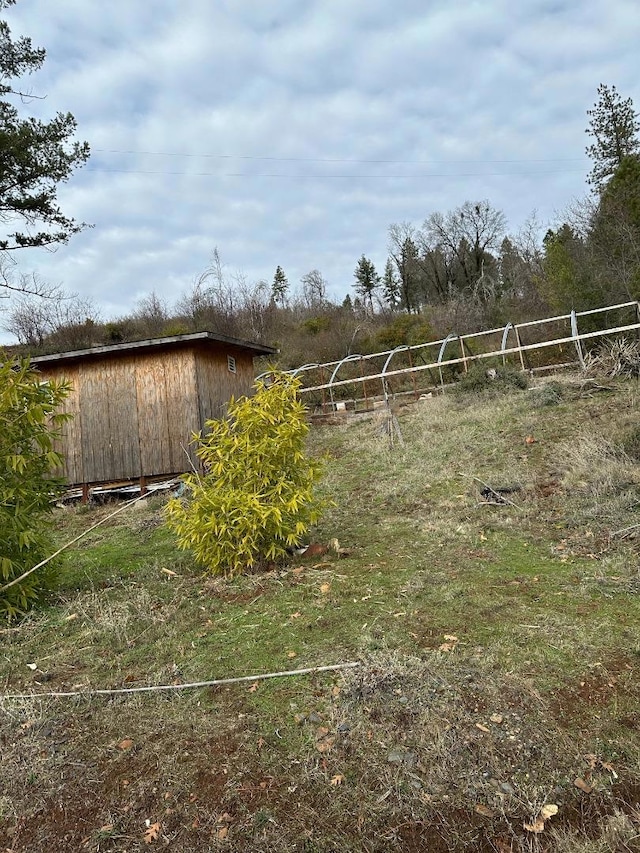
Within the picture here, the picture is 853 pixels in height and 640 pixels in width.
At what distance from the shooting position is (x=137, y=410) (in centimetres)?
1039

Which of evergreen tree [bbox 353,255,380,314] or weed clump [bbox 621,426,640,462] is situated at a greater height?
evergreen tree [bbox 353,255,380,314]

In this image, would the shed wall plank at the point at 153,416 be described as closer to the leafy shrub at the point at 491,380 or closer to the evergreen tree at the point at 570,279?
the leafy shrub at the point at 491,380

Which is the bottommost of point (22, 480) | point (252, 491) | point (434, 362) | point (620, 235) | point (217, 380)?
point (252, 491)

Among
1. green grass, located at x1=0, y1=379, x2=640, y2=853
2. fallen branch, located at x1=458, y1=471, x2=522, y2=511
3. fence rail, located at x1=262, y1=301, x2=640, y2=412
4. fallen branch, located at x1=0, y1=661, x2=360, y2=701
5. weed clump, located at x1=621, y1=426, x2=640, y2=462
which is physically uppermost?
fence rail, located at x1=262, y1=301, x2=640, y2=412

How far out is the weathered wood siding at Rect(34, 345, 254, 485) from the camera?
33.4ft

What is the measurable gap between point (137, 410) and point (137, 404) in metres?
0.12

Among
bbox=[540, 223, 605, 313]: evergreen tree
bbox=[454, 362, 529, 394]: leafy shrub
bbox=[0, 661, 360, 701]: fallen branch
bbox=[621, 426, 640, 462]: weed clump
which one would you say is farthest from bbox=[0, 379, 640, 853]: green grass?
bbox=[540, 223, 605, 313]: evergreen tree

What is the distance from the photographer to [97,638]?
3.73m

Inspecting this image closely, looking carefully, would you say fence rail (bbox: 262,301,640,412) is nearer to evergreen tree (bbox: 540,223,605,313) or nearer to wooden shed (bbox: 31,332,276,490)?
A: evergreen tree (bbox: 540,223,605,313)

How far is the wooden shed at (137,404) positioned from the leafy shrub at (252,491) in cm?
510

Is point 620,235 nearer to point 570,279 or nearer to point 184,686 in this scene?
point 570,279

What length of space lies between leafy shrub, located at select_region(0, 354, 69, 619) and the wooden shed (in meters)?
5.68

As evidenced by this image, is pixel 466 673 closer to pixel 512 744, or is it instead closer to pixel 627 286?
pixel 512 744

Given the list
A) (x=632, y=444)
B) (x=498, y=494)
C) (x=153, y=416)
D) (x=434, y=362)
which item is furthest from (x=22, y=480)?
(x=434, y=362)
